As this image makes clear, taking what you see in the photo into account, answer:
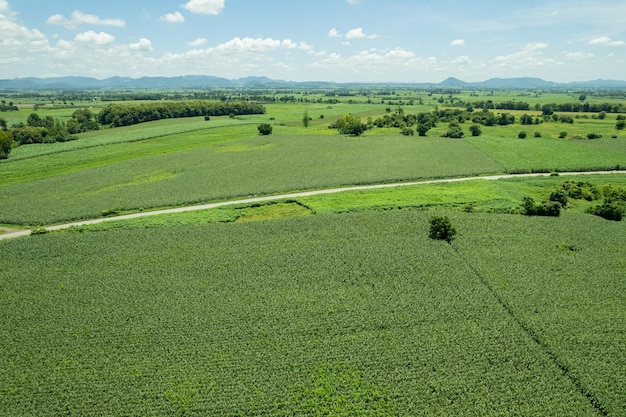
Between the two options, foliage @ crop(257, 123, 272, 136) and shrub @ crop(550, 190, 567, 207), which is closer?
shrub @ crop(550, 190, 567, 207)

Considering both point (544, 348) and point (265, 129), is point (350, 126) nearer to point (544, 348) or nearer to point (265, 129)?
point (265, 129)

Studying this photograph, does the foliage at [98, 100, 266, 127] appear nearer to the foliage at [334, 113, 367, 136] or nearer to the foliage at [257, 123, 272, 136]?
the foliage at [257, 123, 272, 136]

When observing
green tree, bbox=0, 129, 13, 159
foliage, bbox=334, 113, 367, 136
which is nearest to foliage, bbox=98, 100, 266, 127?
green tree, bbox=0, 129, 13, 159

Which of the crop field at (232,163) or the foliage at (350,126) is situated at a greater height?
the foliage at (350,126)

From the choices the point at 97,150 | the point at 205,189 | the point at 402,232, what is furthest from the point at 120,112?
the point at 402,232

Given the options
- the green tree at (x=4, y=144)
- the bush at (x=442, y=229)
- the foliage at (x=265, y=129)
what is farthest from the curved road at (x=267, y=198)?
the foliage at (x=265, y=129)

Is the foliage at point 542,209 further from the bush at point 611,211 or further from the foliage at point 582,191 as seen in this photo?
the foliage at point 582,191

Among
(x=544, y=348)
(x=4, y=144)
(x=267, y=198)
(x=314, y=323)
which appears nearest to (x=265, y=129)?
(x=267, y=198)
